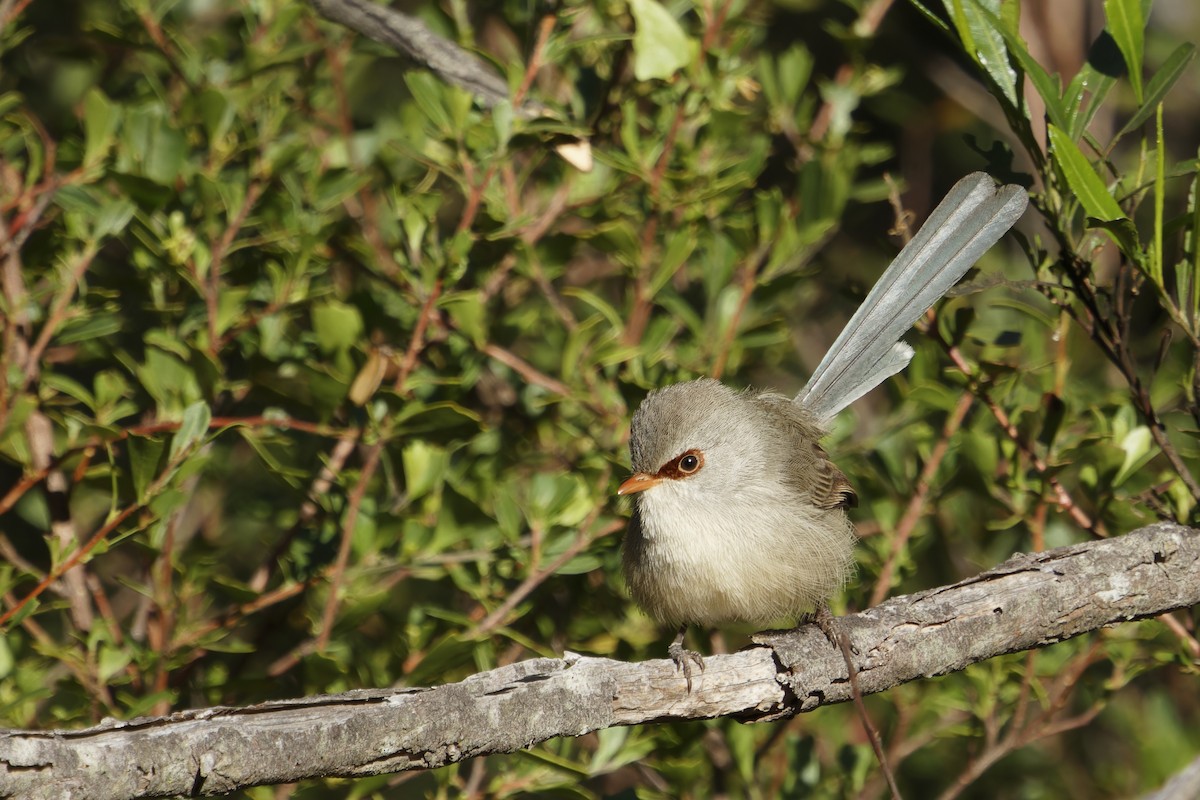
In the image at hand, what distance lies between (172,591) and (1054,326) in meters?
2.99

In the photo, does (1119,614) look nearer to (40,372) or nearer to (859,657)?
(859,657)

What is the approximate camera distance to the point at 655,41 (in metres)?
4.02

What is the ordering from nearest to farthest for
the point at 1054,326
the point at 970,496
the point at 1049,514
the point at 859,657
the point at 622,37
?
1. the point at 859,657
2. the point at 1054,326
3. the point at 622,37
4. the point at 1049,514
5. the point at 970,496

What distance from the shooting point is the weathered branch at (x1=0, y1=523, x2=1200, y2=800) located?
7.72 feet

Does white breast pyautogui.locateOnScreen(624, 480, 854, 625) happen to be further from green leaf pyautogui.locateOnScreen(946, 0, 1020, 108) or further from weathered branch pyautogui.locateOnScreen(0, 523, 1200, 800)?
green leaf pyautogui.locateOnScreen(946, 0, 1020, 108)

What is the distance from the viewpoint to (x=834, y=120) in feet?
15.6

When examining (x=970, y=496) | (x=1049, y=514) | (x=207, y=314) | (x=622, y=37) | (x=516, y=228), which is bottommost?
(x=970, y=496)

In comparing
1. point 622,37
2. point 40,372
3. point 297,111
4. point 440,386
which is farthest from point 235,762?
point 297,111

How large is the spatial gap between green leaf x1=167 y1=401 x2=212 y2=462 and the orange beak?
4.45 feet

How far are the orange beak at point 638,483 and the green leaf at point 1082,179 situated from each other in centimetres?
167

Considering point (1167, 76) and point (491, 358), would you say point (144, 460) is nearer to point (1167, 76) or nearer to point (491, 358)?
point (491, 358)

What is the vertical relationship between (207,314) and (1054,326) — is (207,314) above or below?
below

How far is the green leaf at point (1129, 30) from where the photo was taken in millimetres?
3039

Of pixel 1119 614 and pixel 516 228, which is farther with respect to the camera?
pixel 516 228
